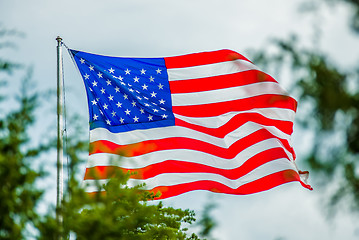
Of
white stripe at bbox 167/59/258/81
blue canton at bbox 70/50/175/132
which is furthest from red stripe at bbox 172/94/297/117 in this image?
white stripe at bbox 167/59/258/81

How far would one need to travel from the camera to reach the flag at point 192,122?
12.1m

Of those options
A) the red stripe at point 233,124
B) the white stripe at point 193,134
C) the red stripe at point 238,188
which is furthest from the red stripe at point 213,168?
the red stripe at point 233,124

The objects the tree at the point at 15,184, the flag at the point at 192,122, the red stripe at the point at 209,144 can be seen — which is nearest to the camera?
the tree at the point at 15,184

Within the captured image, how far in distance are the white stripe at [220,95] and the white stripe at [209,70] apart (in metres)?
0.45

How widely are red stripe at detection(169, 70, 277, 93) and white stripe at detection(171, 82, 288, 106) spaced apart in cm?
11

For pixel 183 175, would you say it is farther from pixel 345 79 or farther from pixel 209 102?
pixel 345 79

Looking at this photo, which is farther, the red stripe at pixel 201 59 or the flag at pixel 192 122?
the red stripe at pixel 201 59

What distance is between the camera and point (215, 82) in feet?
42.8

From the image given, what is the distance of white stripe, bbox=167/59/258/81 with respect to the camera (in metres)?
13.1

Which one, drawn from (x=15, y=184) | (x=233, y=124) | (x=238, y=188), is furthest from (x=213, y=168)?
(x=15, y=184)

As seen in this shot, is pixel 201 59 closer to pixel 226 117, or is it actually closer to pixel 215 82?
pixel 215 82

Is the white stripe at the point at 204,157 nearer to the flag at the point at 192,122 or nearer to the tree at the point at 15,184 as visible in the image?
the flag at the point at 192,122

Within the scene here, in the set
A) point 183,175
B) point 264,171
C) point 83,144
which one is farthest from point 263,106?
point 83,144

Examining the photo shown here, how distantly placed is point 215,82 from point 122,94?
7.21 ft
